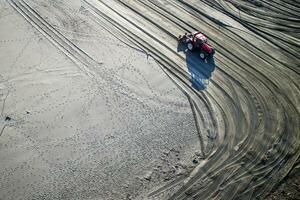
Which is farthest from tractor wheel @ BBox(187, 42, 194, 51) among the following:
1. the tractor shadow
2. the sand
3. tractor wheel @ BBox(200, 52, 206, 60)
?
tractor wheel @ BBox(200, 52, 206, 60)

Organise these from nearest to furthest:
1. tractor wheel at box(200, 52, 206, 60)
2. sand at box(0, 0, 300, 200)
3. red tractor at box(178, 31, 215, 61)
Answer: sand at box(0, 0, 300, 200), red tractor at box(178, 31, 215, 61), tractor wheel at box(200, 52, 206, 60)

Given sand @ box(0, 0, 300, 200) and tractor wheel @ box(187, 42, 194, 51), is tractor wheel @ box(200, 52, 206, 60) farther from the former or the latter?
tractor wheel @ box(187, 42, 194, 51)

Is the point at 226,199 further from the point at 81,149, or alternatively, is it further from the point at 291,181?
the point at 81,149

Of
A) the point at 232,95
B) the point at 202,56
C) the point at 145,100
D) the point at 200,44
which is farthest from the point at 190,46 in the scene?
the point at 145,100

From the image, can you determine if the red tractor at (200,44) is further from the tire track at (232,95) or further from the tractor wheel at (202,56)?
the tire track at (232,95)

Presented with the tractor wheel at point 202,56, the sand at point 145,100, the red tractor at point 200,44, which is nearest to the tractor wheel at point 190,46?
the red tractor at point 200,44

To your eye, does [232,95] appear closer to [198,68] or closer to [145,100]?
[198,68]

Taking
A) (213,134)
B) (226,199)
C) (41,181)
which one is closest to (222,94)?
(213,134)
